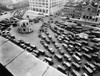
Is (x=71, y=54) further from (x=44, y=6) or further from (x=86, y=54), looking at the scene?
(x=44, y=6)

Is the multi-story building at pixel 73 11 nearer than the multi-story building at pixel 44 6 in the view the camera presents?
Yes

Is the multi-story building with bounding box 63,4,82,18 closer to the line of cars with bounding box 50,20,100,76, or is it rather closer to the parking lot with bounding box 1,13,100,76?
the parking lot with bounding box 1,13,100,76

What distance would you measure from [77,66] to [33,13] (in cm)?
6163

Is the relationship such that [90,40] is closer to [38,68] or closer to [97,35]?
[97,35]

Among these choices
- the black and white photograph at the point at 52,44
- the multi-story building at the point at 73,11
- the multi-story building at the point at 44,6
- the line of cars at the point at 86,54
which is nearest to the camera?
the black and white photograph at the point at 52,44

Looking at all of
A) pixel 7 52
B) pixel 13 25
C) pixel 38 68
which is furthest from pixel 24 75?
pixel 13 25

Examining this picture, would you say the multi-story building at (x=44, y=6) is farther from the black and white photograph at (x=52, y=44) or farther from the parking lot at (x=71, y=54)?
the parking lot at (x=71, y=54)

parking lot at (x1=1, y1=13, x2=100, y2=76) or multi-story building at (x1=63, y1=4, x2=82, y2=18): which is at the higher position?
multi-story building at (x1=63, y1=4, x2=82, y2=18)

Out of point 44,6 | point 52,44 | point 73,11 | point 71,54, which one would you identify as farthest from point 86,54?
point 44,6

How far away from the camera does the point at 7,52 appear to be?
311 cm

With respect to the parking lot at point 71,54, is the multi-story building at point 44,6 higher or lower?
higher

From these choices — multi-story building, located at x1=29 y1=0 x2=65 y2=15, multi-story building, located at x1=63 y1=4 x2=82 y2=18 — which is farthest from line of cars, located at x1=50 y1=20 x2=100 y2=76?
multi-story building, located at x1=29 y1=0 x2=65 y2=15

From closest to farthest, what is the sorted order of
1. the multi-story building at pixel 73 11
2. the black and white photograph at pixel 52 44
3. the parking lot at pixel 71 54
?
the black and white photograph at pixel 52 44 → the parking lot at pixel 71 54 → the multi-story building at pixel 73 11

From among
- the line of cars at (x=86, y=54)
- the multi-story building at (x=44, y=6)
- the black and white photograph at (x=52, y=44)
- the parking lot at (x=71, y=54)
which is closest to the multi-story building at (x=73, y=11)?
the black and white photograph at (x=52, y=44)
